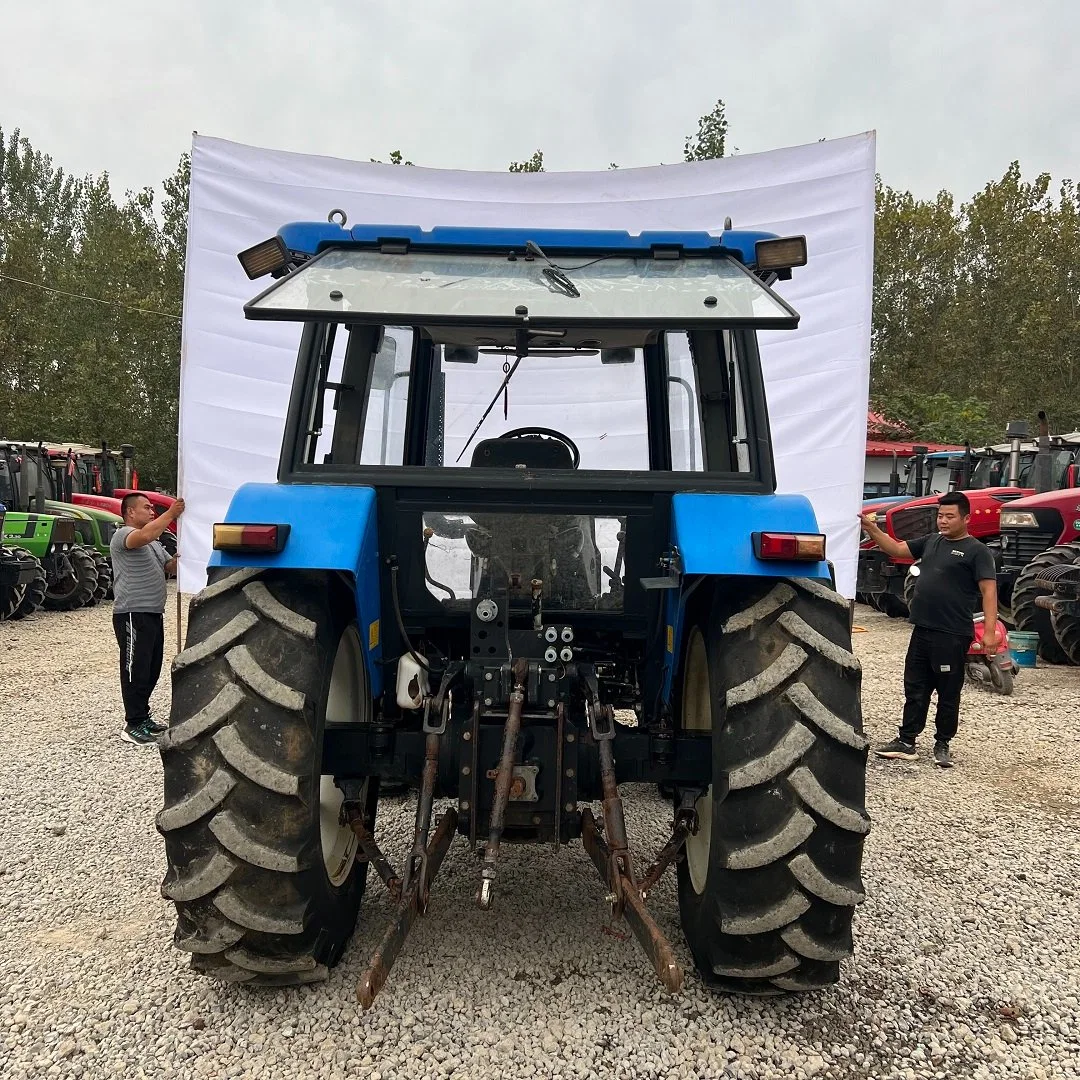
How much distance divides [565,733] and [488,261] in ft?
4.96

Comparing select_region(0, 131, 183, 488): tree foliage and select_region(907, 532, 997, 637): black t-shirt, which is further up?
select_region(0, 131, 183, 488): tree foliage

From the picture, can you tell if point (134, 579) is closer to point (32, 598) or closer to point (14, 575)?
point (14, 575)

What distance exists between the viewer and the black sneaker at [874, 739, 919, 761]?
19.7 feet

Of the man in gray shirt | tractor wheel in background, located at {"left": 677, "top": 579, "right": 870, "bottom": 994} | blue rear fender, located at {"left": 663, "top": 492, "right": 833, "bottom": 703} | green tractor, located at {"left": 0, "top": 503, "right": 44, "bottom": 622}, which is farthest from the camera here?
green tractor, located at {"left": 0, "top": 503, "right": 44, "bottom": 622}

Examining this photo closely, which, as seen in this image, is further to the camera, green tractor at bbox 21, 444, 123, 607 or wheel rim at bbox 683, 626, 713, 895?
green tractor at bbox 21, 444, 123, 607

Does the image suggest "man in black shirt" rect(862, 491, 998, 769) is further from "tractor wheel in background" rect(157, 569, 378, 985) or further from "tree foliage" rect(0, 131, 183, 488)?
"tree foliage" rect(0, 131, 183, 488)

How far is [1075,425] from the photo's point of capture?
90.6 ft

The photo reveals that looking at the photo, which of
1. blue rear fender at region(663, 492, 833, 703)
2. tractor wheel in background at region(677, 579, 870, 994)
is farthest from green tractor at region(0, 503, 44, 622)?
tractor wheel in background at region(677, 579, 870, 994)

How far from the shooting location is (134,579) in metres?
6.22

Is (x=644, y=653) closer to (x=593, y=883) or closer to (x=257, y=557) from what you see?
(x=593, y=883)

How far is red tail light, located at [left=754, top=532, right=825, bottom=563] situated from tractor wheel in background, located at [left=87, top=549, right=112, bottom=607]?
13.1 m

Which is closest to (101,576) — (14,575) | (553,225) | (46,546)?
(46,546)

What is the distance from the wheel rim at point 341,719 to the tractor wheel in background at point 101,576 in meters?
12.0

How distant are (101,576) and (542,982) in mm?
13073
